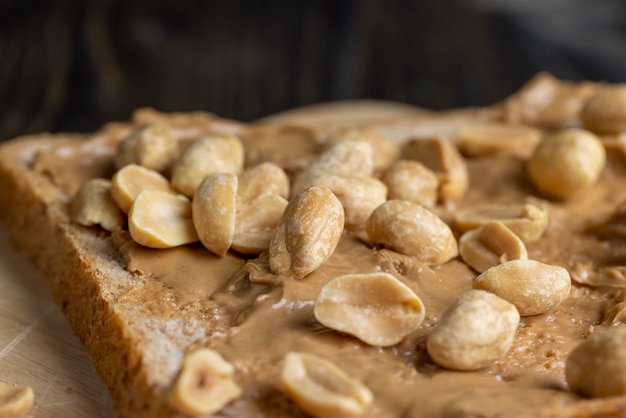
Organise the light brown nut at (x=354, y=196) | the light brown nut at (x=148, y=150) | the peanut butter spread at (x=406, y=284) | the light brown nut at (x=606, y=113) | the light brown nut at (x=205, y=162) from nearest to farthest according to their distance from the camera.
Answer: the peanut butter spread at (x=406, y=284), the light brown nut at (x=354, y=196), the light brown nut at (x=205, y=162), the light brown nut at (x=148, y=150), the light brown nut at (x=606, y=113)

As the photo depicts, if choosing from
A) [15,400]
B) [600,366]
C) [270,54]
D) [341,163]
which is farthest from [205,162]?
[270,54]

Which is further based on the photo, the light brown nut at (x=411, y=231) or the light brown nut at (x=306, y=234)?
the light brown nut at (x=411, y=231)

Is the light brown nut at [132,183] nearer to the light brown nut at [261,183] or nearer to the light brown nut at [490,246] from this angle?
the light brown nut at [261,183]

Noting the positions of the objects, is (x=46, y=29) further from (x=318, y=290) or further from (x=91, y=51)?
(x=318, y=290)

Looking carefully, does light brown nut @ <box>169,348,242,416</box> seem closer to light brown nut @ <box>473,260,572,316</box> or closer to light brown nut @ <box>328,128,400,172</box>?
light brown nut @ <box>473,260,572,316</box>

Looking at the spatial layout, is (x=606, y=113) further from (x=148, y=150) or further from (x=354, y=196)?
(x=148, y=150)

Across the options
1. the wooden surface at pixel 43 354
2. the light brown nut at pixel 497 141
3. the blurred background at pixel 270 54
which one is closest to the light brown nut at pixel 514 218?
the light brown nut at pixel 497 141

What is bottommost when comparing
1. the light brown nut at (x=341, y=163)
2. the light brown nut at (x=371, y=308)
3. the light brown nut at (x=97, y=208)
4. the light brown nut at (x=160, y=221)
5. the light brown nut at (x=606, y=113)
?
the light brown nut at (x=97, y=208)
